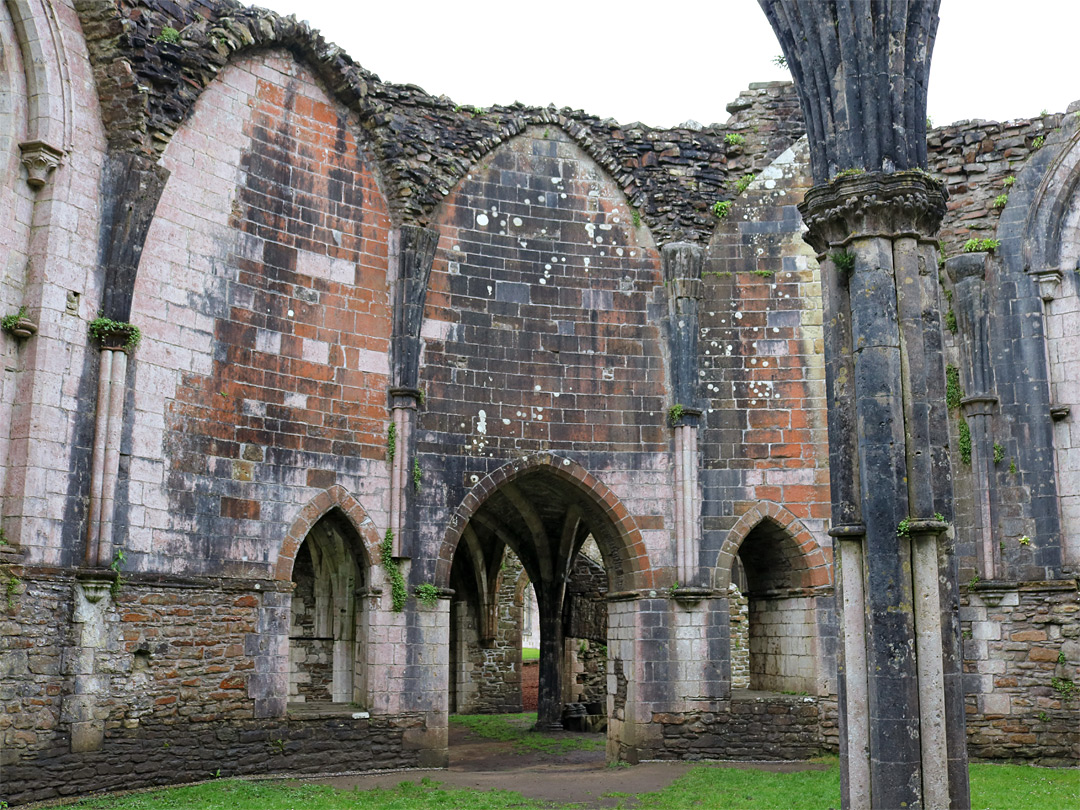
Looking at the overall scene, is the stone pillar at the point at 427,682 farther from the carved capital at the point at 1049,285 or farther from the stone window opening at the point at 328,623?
the carved capital at the point at 1049,285

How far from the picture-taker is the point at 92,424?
10.8 m

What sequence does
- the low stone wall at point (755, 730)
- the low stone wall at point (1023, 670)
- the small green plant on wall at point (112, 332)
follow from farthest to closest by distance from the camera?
the low stone wall at point (755, 730), the low stone wall at point (1023, 670), the small green plant on wall at point (112, 332)

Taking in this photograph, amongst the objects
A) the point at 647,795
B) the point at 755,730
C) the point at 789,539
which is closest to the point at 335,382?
the point at 647,795

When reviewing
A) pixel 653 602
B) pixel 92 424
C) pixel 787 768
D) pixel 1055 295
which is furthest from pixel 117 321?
pixel 1055 295

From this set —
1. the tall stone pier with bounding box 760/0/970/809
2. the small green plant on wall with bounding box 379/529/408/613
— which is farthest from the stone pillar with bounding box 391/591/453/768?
the tall stone pier with bounding box 760/0/970/809

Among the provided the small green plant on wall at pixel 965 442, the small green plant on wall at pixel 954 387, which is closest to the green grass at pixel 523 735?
the small green plant on wall at pixel 965 442

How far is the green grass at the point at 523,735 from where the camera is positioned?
16.2 meters

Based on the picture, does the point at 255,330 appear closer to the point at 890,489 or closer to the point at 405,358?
the point at 405,358

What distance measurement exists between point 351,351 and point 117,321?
3179 mm

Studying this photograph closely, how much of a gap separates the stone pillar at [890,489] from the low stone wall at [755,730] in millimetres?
6309

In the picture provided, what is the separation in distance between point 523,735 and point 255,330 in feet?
28.0

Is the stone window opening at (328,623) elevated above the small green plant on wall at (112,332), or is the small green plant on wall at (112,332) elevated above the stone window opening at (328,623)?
the small green plant on wall at (112,332)

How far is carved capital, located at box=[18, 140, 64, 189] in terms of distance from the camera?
34.7 ft

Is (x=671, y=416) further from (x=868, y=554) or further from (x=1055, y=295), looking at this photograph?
(x=868, y=554)
